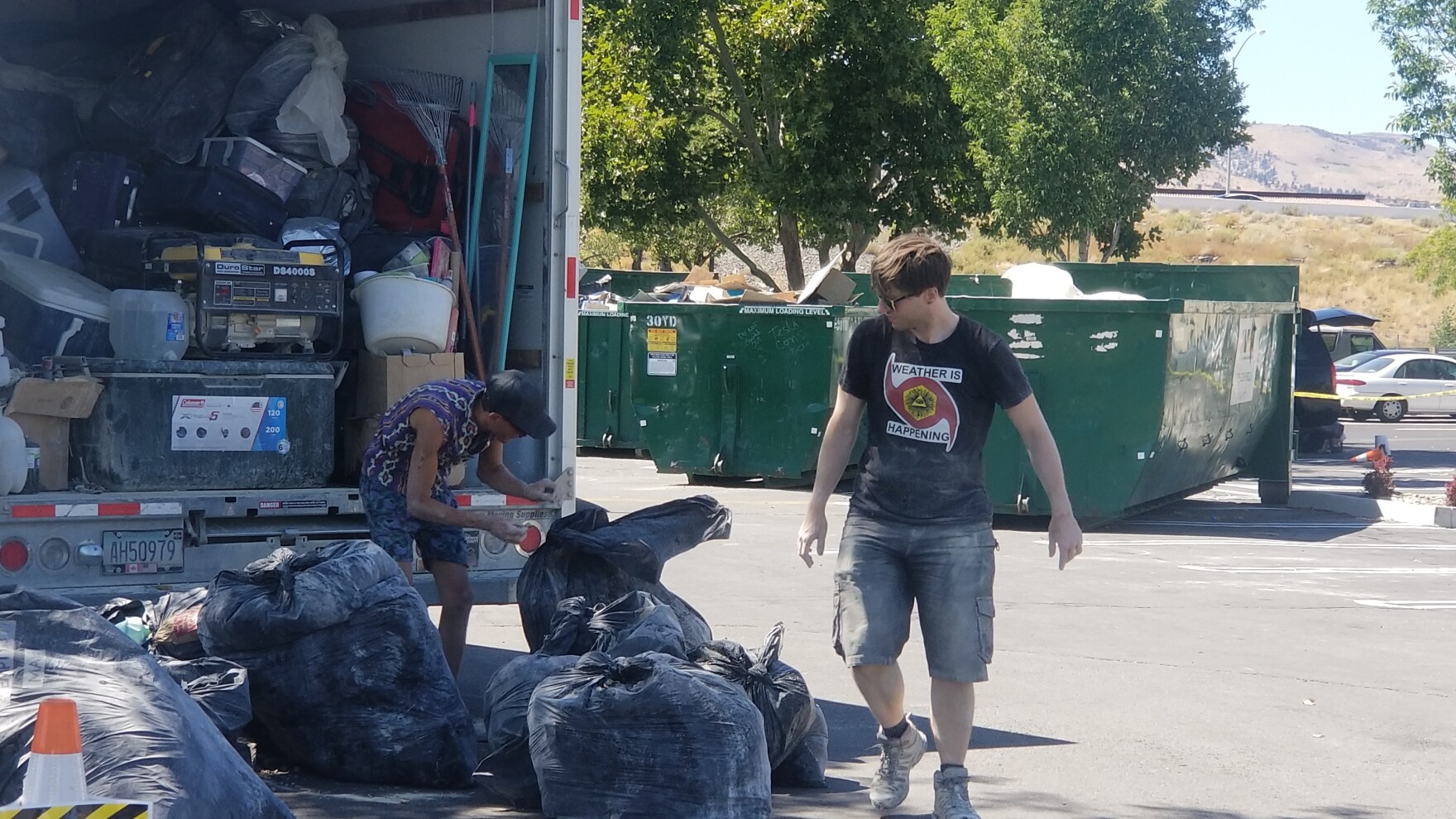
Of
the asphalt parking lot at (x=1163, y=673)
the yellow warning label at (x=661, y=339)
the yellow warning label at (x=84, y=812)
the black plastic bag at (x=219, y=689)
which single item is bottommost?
the asphalt parking lot at (x=1163, y=673)

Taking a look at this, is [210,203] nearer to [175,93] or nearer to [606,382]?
[175,93]

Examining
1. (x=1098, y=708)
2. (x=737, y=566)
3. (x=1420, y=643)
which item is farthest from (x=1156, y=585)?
(x=1098, y=708)

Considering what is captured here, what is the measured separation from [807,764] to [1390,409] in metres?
26.0

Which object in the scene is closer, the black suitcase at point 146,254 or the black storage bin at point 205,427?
the black storage bin at point 205,427

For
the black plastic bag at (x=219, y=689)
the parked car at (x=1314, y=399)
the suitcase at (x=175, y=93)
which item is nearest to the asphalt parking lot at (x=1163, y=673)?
the black plastic bag at (x=219, y=689)

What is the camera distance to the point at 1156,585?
383 inches

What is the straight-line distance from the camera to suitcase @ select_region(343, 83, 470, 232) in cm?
691

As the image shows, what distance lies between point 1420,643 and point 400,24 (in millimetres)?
5764

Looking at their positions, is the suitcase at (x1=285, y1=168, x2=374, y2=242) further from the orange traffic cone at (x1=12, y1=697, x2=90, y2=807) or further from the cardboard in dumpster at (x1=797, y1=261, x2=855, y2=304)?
the cardboard in dumpster at (x1=797, y1=261, x2=855, y2=304)

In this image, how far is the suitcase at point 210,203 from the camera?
6582 mm

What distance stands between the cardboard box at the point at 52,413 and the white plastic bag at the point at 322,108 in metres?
1.67

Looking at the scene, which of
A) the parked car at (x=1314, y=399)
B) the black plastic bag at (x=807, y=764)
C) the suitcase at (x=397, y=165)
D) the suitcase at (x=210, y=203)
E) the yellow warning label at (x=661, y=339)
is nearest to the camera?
the black plastic bag at (x=807, y=764)

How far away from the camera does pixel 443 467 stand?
544 centimetres

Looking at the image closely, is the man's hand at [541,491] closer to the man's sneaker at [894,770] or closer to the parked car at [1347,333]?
the man's sneaker at [894,770]
